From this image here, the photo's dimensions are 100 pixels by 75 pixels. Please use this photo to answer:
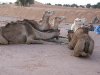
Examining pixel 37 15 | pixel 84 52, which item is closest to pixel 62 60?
pixel 84 52

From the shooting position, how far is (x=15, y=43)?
11.3 meters

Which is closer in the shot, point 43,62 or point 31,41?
point 43,62

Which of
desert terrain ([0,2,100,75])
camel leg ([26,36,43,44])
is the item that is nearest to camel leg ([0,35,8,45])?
desert terrain ([0,2,100,75])

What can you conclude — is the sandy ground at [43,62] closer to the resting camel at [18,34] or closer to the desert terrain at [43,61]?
the desert terrain at [43,61]

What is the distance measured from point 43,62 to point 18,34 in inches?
135

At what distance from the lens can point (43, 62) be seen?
813 centimetres

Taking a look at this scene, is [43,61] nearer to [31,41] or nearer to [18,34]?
[31,41]

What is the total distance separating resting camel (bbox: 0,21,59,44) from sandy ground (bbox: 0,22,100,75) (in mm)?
671

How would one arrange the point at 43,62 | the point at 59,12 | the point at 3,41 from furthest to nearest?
the point at 59,12, the point at 3,41, the point at 43,62

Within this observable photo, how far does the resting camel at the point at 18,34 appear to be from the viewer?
11.2m

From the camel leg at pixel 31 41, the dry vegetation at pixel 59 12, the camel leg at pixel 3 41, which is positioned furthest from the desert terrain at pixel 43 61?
the dry vegetation at pixel 59 12

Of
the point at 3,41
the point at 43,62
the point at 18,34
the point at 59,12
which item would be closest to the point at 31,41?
the point at 18,34

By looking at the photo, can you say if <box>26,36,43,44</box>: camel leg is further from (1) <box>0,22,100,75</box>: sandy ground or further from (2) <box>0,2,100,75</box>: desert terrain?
(1) <box>0,22,100,75</box>: sandy ground

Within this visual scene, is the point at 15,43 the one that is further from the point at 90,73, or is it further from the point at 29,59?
the point at 90,73
